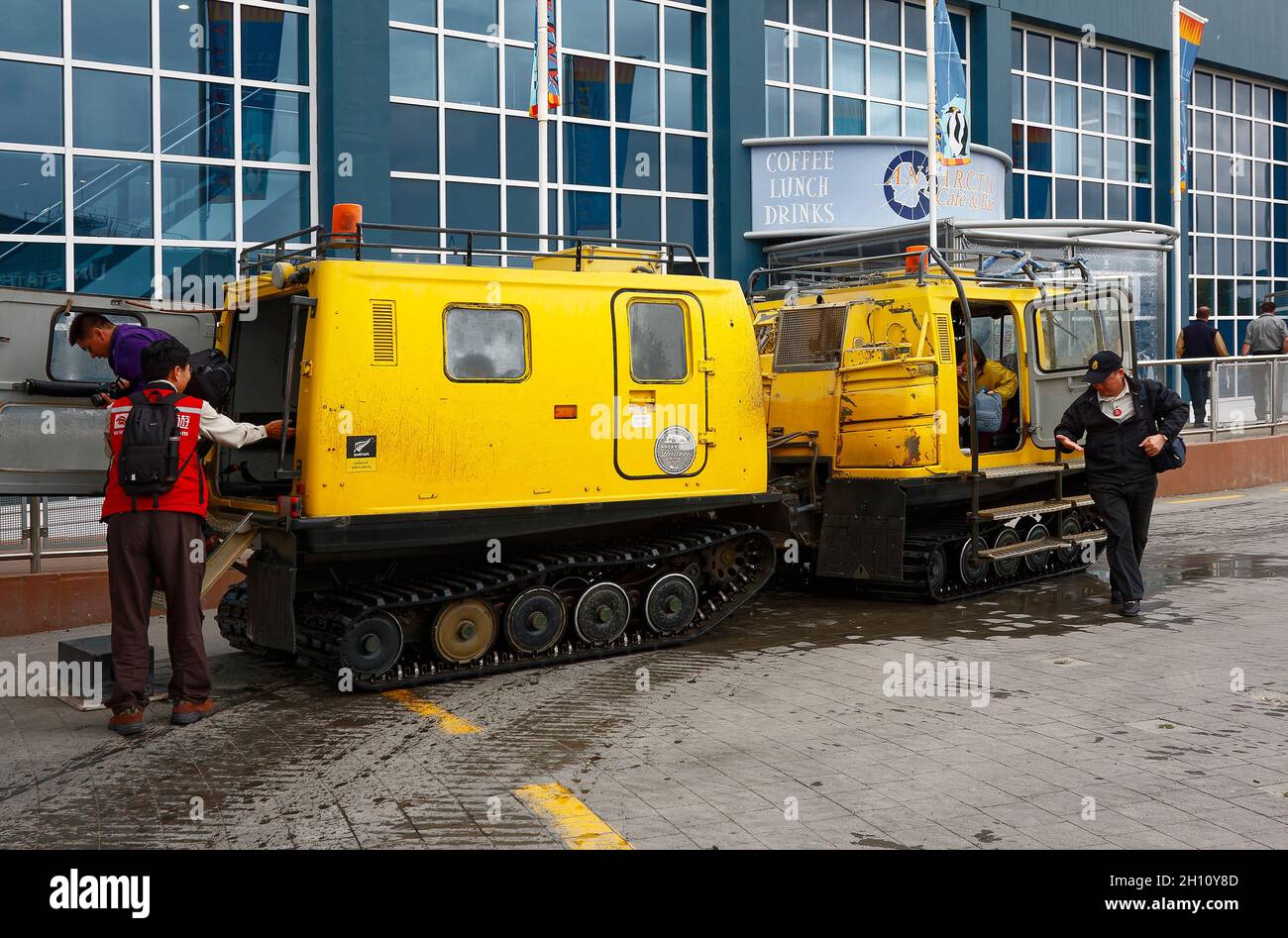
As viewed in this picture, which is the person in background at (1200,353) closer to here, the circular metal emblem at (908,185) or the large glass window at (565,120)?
the circular metal emblem at (908,185)

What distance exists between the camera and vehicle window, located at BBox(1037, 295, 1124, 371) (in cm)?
1162

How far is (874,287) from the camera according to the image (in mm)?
11117

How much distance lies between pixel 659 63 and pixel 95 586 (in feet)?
44.5

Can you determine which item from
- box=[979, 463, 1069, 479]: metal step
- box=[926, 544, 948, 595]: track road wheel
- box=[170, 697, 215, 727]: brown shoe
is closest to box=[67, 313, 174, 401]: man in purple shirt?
box=[170, 697, 215, 727]: brown shoe

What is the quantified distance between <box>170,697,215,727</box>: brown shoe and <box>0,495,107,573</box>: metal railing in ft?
10.5

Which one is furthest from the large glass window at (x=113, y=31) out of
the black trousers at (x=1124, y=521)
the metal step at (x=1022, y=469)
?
the black trousers at (x=1124, y=521)

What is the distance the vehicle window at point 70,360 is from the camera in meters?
8.37

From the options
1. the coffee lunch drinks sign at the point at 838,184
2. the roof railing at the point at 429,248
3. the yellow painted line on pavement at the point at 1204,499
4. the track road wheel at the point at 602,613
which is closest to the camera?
the roof railing at the point at 429,248

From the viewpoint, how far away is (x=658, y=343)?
28.9 feet

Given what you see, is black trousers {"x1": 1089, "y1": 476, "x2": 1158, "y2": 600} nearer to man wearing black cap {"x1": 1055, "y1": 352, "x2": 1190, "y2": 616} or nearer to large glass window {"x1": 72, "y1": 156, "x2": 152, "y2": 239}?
man wearing black cap {"x1": 1055, "y1": 352, "x2": 1190, "y2": 616}

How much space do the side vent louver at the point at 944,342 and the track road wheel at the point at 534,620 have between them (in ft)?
13.8

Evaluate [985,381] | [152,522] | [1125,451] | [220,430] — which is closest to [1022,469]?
[985,381]

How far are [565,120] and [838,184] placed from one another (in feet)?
16.6
